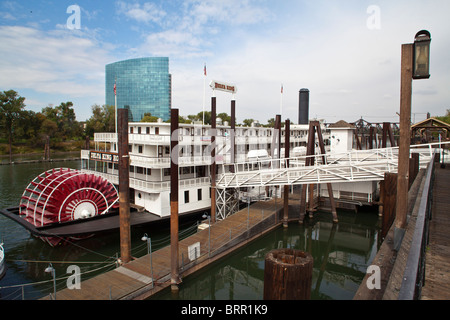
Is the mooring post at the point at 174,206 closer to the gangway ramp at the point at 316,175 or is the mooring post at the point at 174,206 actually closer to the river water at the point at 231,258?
the river water at the point at 231,258

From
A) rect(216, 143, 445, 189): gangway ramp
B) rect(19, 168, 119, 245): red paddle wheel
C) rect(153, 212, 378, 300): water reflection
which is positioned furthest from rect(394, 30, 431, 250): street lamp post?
rect(19, 168, 119, 245): red paddle wheel

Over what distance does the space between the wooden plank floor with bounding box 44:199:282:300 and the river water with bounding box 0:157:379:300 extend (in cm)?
71

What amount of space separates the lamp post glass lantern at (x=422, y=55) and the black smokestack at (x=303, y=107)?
54.1m

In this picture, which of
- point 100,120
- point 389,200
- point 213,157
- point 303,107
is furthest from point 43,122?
point 389,200

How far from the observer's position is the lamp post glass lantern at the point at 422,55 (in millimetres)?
6048

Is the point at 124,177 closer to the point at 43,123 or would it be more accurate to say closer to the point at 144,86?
the point at 43,123

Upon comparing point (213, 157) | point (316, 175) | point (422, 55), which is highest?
point (422, 55)

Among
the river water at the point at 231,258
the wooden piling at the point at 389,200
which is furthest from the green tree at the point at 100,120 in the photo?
the wooden piling at the point at 389,200

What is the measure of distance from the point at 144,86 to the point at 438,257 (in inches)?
5530

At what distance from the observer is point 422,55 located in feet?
20.2

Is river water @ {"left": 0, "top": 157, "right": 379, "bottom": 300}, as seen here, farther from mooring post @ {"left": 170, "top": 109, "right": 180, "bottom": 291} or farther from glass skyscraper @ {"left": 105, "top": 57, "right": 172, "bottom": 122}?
glass skyscraper @ {"left": 105, "top": 57, "right": 172, "bottom": 122}
